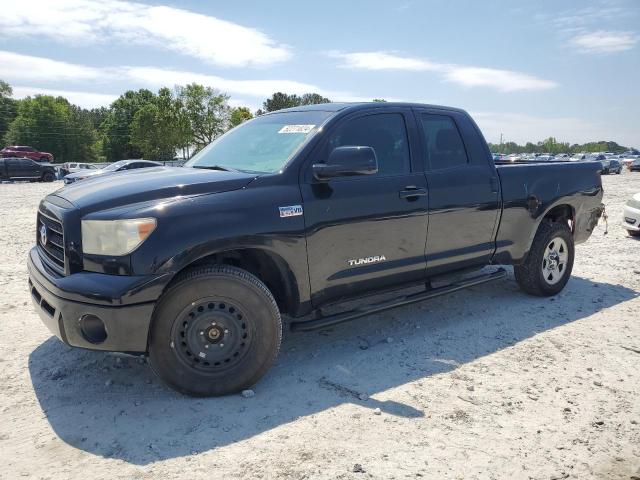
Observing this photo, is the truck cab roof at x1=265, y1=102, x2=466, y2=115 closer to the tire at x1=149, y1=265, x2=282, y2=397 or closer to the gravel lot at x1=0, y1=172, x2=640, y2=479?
the tire at x1=149, y1=265, x2=282, y2=397

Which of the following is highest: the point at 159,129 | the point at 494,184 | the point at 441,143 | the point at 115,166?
the point at 159,129

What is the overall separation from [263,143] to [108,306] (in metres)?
1.78

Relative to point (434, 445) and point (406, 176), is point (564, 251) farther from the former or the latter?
point (434, 445)

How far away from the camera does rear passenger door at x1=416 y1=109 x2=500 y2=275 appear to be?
4.29 metres

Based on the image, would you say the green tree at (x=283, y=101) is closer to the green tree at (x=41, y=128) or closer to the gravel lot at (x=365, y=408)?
the green tree at (x=41, y=128)

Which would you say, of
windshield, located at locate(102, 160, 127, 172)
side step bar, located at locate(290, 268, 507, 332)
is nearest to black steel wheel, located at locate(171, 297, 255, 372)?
side step bar, located at locate(290, 268, 507, 332)

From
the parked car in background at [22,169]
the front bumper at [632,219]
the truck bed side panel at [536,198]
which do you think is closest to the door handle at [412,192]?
the truck bed side panel at [536,198]

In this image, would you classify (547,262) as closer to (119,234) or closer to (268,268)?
(268,268)

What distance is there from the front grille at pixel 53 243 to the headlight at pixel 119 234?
0.96ft

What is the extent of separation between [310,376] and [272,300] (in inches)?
26.9

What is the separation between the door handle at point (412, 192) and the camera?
13.2 ft

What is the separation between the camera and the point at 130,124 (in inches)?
3027

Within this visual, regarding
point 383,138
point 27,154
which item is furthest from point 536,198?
point 27,154

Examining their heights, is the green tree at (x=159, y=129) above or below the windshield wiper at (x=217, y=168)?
above
